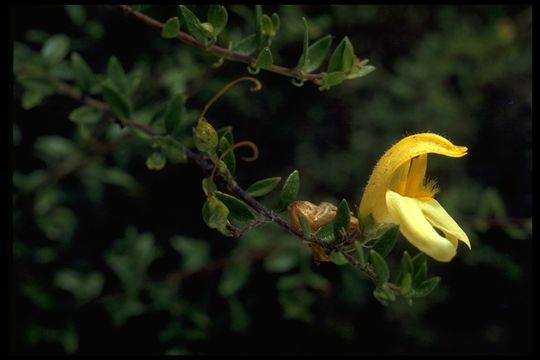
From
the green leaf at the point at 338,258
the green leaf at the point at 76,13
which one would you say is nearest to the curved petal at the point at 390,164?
the green leaf at the point at 338,258

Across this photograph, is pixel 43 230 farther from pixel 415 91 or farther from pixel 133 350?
pixel 415 91

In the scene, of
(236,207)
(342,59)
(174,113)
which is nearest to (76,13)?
(174,113)

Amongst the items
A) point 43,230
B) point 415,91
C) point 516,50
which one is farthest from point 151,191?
point 516,50

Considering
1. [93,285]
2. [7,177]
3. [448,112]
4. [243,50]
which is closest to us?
[243,50]

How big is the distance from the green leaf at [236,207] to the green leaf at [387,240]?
0.19 m

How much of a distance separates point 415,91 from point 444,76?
0.11 m

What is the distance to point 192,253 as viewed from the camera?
1927 mm

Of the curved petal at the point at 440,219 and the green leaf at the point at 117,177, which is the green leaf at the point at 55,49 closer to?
the green leaf at the point at 117,177

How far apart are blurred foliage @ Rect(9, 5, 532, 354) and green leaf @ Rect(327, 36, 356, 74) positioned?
0.97 ft

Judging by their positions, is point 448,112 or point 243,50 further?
point 448,112

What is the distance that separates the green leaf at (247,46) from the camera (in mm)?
1260

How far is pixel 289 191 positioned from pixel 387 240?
0.55 feet

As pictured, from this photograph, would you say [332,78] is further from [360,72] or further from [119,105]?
[119,105]

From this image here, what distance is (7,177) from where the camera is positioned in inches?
64.6
